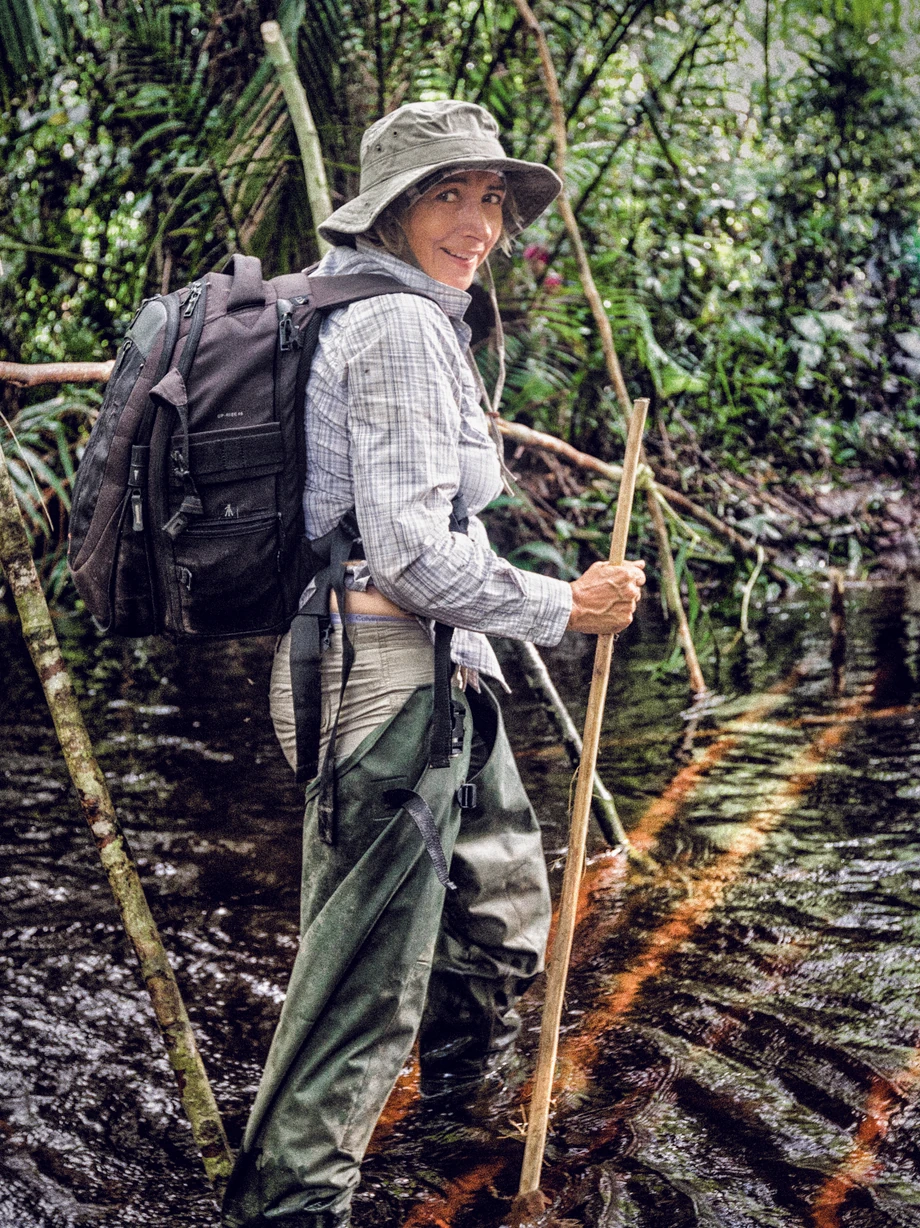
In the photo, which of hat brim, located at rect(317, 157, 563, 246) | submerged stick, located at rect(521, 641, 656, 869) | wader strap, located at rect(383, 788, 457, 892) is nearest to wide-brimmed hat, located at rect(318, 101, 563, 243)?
hat brim, located at rect(317, 157, 563, 246)

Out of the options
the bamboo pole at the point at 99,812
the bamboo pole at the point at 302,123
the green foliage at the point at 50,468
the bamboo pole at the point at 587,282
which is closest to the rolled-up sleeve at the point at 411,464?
the bamboo pole at the point at 99,812

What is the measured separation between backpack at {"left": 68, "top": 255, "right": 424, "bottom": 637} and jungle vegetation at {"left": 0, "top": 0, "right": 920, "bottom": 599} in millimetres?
1076

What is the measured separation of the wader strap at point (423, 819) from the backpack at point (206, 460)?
376mm

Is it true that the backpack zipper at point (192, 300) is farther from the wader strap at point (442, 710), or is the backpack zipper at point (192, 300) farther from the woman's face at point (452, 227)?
the wader strap at point (442, 710)

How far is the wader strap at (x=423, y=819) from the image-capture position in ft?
6.71

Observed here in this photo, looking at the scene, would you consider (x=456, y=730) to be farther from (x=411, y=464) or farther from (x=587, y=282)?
(x=587, y=282)

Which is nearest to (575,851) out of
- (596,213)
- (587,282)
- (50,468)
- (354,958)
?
(354,958)

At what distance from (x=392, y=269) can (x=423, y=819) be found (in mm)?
965

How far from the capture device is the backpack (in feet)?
6.39

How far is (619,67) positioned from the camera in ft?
25.2

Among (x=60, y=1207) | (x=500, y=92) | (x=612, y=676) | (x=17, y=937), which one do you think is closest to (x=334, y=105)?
(x=500, y=92)

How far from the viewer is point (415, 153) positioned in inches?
83.1

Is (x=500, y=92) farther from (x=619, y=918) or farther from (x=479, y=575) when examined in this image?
(x=479, y=575)

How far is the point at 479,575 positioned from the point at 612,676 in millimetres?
4229
